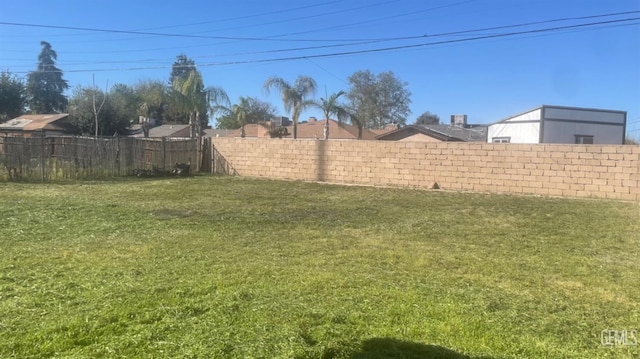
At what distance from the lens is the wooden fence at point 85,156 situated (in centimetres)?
1427

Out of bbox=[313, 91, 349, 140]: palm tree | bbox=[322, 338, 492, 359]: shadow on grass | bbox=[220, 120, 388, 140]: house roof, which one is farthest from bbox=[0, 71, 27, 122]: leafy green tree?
bbox=[322, 338, 492, 359]: shadow on grass

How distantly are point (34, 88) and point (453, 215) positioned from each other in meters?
59.1

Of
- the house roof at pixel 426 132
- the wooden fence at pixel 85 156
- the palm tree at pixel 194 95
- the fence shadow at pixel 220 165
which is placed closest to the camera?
the wooden fence at pixel 85 156

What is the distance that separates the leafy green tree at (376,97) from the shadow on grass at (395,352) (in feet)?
163

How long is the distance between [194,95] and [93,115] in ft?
45.6

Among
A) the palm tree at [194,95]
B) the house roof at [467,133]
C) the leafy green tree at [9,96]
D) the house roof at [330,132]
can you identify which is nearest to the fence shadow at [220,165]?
the palm tree at [194,95]

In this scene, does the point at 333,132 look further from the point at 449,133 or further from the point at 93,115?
the point at 93,115

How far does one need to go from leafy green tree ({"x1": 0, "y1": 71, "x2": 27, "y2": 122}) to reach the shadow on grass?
49431mm

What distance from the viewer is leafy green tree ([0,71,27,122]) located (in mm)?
42625

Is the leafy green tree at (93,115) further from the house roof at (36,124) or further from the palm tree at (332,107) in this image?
the palm tree at (332,107)

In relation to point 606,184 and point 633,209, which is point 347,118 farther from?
point 633,209

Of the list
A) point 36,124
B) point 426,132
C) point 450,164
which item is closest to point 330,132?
point 426,132

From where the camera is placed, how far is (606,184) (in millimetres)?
12695

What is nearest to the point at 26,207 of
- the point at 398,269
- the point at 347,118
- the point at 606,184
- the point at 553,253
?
the point at 398,269
